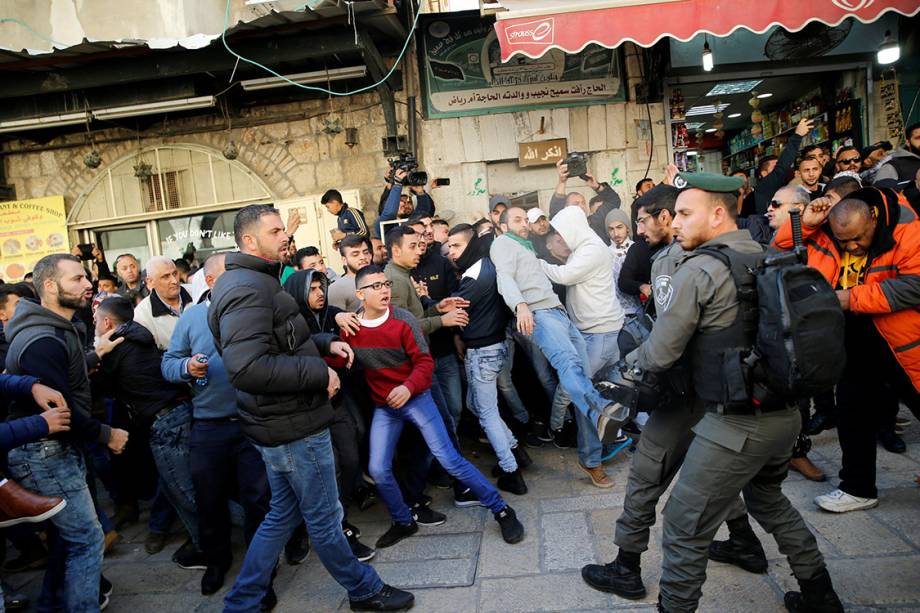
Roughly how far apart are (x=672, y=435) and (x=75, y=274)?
3260mm

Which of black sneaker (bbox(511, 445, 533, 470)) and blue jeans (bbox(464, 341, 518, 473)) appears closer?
blue jeans (bbox(464, 341, 518, 473))

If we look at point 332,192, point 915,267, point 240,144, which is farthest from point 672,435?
point 240,144

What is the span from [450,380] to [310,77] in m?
5.29

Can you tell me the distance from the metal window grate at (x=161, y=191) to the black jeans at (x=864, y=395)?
912 centimetres

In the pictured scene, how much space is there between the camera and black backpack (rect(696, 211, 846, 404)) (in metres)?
2.21

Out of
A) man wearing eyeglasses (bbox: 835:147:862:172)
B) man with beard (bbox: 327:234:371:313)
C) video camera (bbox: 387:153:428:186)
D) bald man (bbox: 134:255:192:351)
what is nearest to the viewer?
bald man (bbox: 134:255:192:351)

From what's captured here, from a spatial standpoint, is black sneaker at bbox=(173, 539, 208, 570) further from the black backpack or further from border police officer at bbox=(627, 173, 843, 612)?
the black backpack

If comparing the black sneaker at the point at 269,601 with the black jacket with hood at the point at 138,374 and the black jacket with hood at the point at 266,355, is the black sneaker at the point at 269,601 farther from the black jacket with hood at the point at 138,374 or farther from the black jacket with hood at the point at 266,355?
the black jacket with hood at the point at 138,374

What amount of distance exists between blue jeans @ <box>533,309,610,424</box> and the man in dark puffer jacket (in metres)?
1.85

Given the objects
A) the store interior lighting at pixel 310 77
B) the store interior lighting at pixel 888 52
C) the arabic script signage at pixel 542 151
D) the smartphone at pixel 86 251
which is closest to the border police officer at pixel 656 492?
the arabic script signage at pixel 542 151

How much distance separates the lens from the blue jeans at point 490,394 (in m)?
4.29

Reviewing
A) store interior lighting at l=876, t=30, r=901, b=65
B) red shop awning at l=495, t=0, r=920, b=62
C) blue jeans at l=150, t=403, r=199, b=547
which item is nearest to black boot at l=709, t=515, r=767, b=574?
blue jeans at l=150, t=403, r=199, b=547

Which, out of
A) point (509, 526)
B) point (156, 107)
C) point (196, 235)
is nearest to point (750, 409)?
point (509, 526)

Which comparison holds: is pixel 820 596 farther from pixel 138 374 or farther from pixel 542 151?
pixel 542 151
